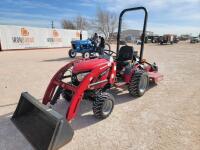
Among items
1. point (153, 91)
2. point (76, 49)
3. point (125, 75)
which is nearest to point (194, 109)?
point (153, 91)

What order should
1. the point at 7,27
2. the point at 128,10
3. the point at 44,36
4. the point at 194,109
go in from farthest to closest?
the point at 44,36 < the point at 7,27 < the point at 128,10 < the point at 194,109

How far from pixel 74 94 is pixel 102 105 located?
1.84ft

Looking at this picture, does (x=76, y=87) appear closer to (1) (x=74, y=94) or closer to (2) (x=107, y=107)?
(1) (x=74, y=94)

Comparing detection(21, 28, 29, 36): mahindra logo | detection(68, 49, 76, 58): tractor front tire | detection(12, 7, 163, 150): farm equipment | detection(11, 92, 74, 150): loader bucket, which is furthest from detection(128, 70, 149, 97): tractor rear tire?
detection(21, 28, 29, 36): mahindra logo

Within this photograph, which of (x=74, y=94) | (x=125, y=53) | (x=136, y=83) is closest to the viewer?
(x=74, y=94)

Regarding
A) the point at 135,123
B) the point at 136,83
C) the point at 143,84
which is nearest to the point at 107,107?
the point at 135,123

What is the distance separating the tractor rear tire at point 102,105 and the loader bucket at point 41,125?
0.82 metres

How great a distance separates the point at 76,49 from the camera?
11539 millimetres

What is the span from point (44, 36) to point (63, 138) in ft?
56.2

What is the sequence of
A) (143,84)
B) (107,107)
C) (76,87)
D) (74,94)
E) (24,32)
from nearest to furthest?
(74,94)
(76,87)
(107,107)
(143,84)
(24,32)

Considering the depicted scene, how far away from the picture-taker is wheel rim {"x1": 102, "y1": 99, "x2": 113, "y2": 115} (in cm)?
330

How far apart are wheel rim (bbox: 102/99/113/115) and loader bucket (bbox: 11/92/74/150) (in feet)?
3.22

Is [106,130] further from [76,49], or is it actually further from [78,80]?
[76,49]

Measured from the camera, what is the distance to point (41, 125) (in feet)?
8.99
